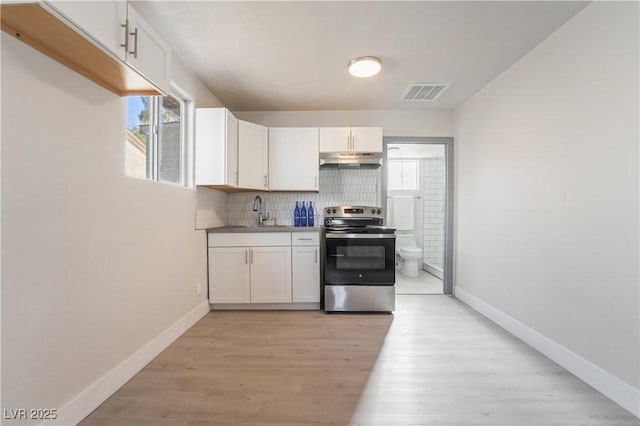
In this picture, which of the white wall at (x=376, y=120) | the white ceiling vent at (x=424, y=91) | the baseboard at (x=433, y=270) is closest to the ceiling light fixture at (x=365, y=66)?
the white ceiling vent at (x=424, y=91)

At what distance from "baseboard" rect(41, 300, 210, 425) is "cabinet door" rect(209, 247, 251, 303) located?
0.51 metres

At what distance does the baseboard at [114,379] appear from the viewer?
1289mm

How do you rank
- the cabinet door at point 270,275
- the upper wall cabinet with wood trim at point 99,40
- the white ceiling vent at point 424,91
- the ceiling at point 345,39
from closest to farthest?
the upper wall cabinet with wood trim at point 99,40, the ceiling at point 345,39, the white ceiling vent at point 424,91, the cabinet door at point 270,275

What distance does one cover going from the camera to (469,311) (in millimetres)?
2861

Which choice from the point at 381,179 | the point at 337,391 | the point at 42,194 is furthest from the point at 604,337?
the point at 42,194

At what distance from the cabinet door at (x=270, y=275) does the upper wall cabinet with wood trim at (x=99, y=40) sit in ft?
5.86

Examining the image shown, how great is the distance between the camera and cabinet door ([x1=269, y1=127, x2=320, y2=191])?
315 cm

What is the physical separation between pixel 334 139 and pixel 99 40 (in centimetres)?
231

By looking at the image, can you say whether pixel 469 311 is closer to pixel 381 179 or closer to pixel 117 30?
pixel 381 179

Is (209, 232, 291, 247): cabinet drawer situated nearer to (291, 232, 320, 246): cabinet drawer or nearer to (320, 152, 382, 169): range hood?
(291, 232, 320, 246): cabinet drawer

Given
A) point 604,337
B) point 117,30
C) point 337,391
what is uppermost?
point 117,30

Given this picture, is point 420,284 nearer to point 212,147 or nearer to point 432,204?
point 432,204

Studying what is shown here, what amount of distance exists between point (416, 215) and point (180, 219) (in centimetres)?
422

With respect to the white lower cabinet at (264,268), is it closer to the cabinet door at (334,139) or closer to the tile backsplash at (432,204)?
the cabinet door at (334,139)
